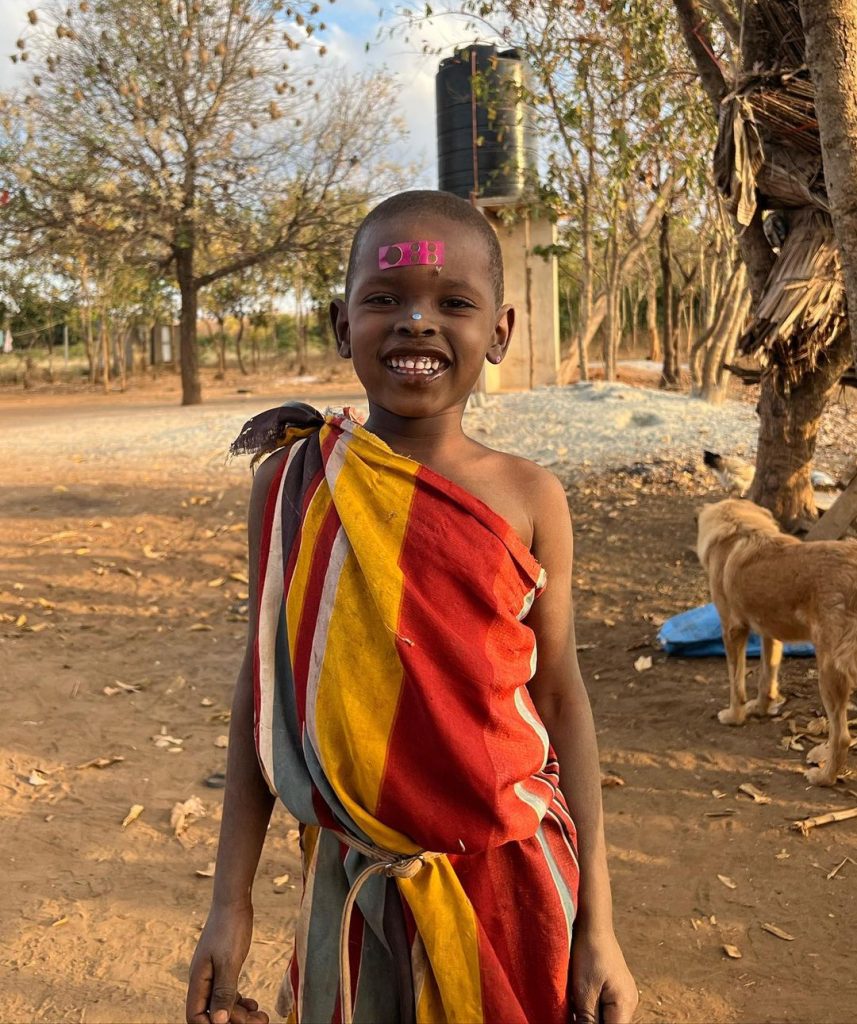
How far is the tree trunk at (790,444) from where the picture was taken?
18.3 ft

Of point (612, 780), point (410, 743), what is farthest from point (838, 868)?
point (410, 743)

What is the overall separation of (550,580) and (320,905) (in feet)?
1.90

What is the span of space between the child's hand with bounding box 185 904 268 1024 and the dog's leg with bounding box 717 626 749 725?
3.56 metres

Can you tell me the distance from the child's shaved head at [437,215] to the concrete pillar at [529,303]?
1385 cm

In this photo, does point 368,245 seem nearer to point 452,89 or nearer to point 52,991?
point 52,991

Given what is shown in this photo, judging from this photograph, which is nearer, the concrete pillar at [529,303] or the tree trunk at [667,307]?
the concrete pillar at [529,303]

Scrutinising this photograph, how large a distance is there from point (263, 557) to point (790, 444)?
198 inches

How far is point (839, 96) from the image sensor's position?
3311 mm

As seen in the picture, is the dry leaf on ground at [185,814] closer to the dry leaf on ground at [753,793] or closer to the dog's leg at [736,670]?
the dry leaf on ground at [753,793]

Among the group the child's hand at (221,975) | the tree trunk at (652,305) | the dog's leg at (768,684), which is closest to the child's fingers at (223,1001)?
the child's hand at (221,975)

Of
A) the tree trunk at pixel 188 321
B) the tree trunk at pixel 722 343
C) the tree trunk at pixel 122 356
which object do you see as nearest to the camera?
the tree trunk at pixel 722 343

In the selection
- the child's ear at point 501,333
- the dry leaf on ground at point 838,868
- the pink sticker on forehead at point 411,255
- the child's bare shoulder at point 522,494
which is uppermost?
the pink sticker on forehead at point 411,255

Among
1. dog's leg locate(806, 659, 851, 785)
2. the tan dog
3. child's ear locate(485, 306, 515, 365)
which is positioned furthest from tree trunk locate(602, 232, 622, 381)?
child's ear locate(485, 306, 515, 365)

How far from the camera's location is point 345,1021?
50.9 inches
